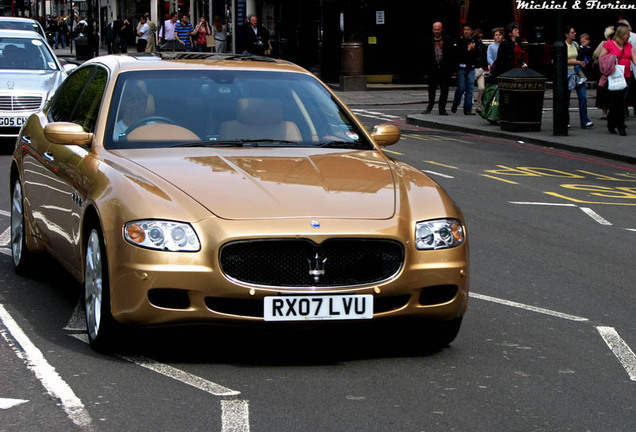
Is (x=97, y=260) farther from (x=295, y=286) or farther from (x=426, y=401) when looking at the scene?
(x=426, y=401)

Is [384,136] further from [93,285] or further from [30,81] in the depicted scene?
[30,81]

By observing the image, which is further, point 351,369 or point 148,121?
point 148,121

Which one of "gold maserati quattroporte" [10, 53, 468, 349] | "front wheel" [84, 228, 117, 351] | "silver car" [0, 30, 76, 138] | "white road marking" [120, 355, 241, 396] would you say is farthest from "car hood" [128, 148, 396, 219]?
"silver car" [0, 30, 76, 138]

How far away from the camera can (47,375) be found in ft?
18.2

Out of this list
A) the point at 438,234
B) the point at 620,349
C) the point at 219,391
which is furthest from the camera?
the point at 620,349

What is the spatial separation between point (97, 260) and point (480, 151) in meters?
13.4

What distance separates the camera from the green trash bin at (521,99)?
21.1 meters

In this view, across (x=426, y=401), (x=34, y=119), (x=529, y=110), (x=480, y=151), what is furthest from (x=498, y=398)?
(x=529, y=110)

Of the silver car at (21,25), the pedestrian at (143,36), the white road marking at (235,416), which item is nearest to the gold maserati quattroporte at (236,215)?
the white road marking at (235,416)

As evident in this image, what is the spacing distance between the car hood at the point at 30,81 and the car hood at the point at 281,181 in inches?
441

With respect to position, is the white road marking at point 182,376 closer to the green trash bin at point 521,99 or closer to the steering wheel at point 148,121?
the steering wheel at point 148,121

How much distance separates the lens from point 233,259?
5551 millimetres

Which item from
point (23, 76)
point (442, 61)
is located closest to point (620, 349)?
point (23, 76)

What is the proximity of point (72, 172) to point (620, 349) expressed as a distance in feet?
10.2
